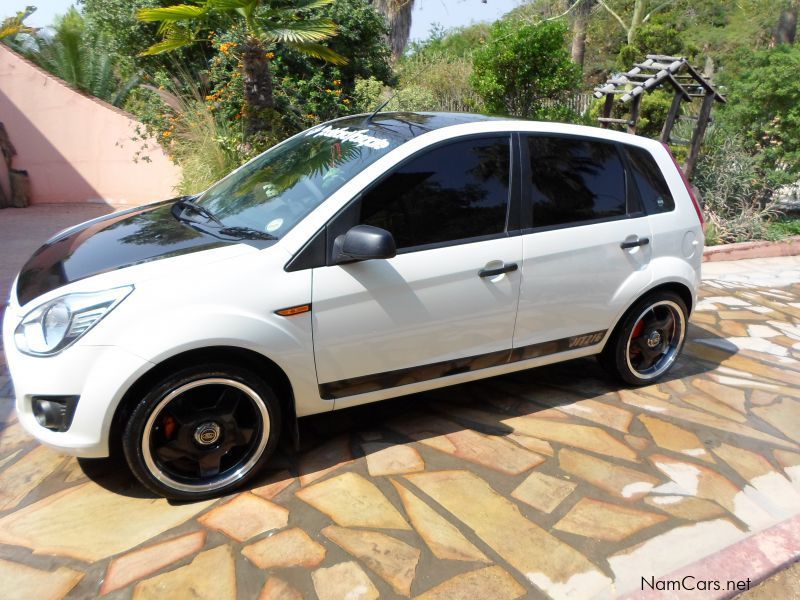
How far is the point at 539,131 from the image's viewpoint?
369 cm

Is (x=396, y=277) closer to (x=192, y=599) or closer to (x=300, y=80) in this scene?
(x=192, y=599)

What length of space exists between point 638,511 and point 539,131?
2.11 m

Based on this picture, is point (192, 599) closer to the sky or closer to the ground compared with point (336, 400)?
closer to the ground

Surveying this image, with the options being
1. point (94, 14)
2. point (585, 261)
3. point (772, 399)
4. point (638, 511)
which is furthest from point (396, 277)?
point (94, 14)

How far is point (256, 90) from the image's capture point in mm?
8664

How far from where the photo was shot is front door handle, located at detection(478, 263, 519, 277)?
11.1 feet

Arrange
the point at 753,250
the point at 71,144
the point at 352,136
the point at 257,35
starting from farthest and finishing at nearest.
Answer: the point at 71,144 → the point at 753,250 → the point at 257,35 → the point at 352,136

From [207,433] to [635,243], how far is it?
106 inches

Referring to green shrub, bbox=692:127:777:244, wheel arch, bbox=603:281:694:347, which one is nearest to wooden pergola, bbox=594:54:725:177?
green shrub, bbox=692:127:777:244

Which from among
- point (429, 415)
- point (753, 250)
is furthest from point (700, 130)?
point (429, 415)

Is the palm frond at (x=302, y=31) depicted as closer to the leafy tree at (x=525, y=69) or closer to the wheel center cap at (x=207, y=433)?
the leafy tree at (x=525, y=69)

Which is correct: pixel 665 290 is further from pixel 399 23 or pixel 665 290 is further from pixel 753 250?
pixel 399 23

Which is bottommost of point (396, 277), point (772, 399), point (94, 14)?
point (772, 399)

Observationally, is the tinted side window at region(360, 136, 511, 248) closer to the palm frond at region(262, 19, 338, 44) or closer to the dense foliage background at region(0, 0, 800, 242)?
the palm frond at region(262, 19, 338, 44)
